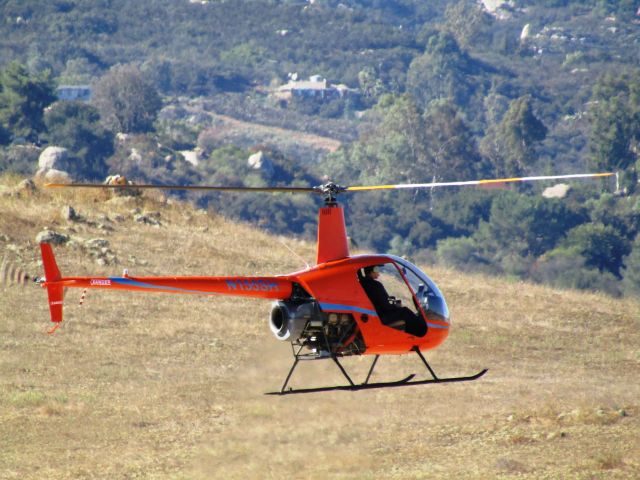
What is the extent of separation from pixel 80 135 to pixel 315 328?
97580mm

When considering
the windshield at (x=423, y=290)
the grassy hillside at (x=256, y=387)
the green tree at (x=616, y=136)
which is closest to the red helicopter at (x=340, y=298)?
the windshield at (x=423, y=290)

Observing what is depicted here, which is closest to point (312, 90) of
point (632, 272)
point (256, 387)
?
point (632, 272)

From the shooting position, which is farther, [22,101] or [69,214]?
[22,101]

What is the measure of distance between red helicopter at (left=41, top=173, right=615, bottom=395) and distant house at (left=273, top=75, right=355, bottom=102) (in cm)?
16720

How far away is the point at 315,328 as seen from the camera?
1828 cm

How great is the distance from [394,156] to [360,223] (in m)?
14.5

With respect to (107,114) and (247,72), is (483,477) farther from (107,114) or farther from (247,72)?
(247,72)

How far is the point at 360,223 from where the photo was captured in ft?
375

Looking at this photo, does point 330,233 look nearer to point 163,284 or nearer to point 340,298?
point 340,298

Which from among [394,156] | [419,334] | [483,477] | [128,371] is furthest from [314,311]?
[394,156]

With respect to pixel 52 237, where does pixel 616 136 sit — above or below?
below

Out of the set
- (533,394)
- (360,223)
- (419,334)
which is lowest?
(360,223)

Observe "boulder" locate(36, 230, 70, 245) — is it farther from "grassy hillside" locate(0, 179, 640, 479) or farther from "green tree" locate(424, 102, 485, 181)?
"green tree" locate(424, 102, 485, 181)

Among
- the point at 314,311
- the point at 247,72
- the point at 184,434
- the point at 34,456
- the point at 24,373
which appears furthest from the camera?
the point at 247,72
